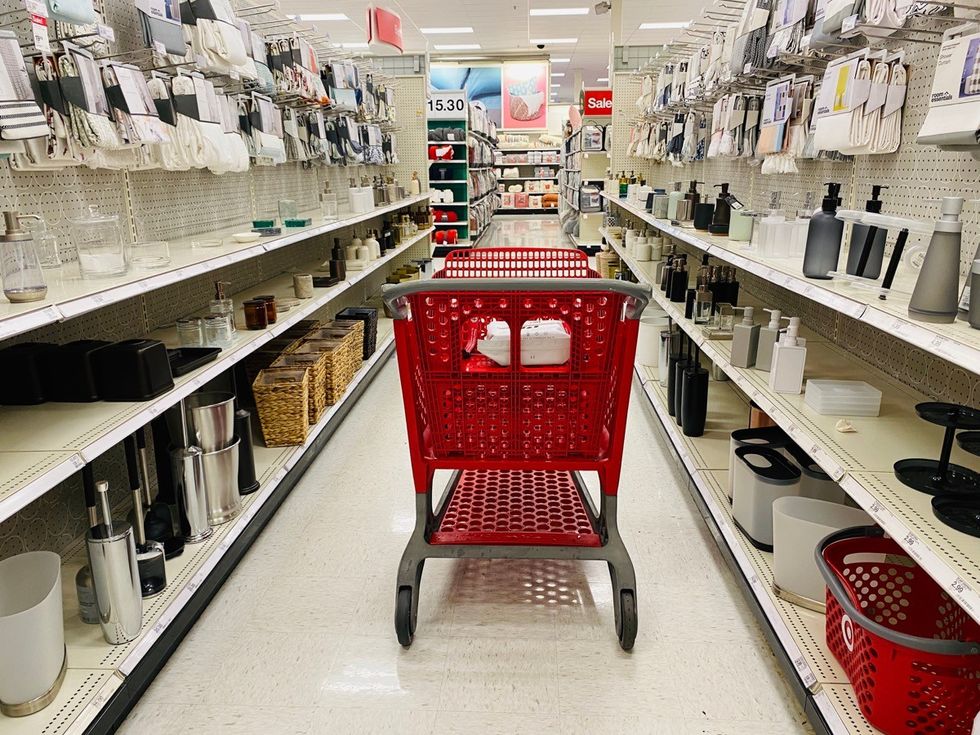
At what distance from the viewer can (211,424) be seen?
2.61 m

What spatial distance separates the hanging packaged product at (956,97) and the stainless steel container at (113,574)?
2363mm

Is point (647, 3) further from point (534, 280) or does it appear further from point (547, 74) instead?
point (534, 280)

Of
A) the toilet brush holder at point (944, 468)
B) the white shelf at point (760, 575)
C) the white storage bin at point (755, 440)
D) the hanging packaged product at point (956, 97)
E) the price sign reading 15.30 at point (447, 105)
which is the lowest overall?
the white shelf at point (760, 575)

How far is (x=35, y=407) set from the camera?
2143 mm

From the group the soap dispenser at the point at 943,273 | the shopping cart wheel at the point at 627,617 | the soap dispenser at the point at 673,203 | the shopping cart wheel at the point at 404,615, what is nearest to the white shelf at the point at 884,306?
the soap dispenser at the point at 943,273

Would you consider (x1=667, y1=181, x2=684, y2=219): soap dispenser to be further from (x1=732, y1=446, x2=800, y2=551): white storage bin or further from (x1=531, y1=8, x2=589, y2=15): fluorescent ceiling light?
(x1=531, y1=8, x2=589, y2=15): fluorescent ceiling light

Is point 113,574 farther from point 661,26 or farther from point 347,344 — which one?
point 661,26

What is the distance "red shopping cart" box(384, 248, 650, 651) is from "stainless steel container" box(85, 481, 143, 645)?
77 cm

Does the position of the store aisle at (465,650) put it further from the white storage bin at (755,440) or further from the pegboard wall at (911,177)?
the pegboard wall at (911,177)

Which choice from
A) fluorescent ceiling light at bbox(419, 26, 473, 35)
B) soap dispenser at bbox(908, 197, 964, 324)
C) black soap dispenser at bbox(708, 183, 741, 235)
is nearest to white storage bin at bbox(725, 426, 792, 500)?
black soap dispenser at bbox(708, 183, 741, 235)

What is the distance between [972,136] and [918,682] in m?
1.25

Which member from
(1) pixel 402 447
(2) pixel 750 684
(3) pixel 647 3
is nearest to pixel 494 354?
(2) pixel 750 684

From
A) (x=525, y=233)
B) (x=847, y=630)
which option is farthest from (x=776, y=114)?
(x=525, y=233)

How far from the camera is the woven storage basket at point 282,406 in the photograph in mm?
3344
